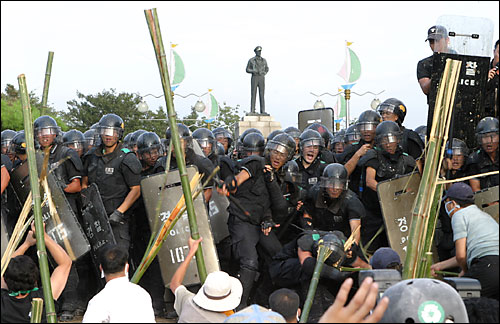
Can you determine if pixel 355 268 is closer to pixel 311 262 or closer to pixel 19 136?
pixel 311 262

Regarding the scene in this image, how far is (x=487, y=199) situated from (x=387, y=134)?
1.75 metres

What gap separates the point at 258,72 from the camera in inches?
901

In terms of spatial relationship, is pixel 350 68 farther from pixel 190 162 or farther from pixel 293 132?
pixel 190 162

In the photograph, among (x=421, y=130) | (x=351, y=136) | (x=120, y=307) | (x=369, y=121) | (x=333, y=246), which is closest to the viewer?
(x=120, y=307)

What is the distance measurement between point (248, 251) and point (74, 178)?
1914 mm

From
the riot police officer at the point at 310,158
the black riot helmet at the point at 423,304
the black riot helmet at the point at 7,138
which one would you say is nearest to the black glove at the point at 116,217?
the black riot helmet at the point at 7,138

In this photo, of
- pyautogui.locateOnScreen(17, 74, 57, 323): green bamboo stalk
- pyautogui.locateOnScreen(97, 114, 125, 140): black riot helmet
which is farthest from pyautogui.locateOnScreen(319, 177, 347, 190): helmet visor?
pyautogui.locateOnScreen(17, 74, 57, 323): green bamboo stalk

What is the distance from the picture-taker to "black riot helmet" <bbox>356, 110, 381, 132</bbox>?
7.68m

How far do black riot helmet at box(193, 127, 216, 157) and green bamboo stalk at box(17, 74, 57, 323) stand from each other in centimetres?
403

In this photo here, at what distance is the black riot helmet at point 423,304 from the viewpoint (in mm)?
2969

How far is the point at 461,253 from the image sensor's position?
4953 millimetres

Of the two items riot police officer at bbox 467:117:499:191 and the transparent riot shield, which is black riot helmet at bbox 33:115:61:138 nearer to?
the transparent riot shield

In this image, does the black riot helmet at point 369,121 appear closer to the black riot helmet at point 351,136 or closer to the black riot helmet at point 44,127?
the black riot helmet at point 351,136

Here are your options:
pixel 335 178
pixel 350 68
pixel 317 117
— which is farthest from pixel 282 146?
pixel 350 68
